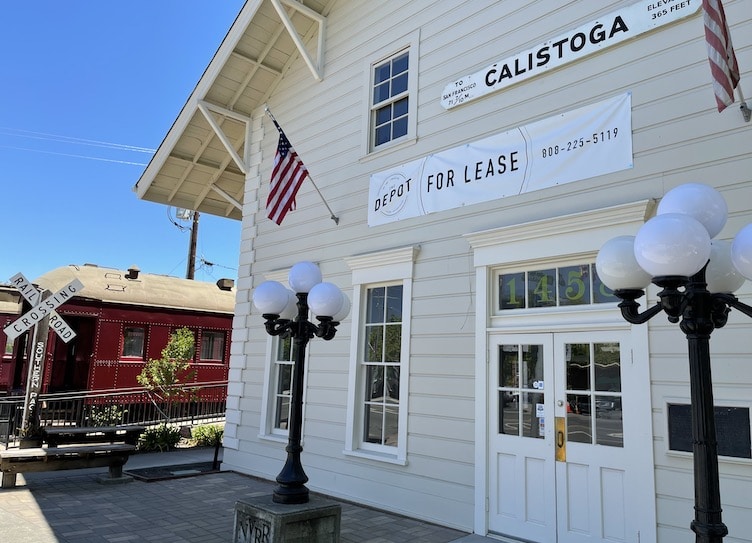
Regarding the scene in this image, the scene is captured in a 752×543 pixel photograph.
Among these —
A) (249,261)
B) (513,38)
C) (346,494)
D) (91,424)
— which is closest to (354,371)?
(346,494)

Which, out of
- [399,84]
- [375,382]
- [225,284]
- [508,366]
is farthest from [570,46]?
[225,284]

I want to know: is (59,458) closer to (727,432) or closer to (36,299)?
(36,299)

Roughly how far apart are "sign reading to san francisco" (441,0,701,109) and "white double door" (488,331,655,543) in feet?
9.20

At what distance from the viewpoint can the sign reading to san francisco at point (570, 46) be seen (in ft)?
16.1

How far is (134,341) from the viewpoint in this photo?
50.8ft

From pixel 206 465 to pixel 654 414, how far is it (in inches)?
296

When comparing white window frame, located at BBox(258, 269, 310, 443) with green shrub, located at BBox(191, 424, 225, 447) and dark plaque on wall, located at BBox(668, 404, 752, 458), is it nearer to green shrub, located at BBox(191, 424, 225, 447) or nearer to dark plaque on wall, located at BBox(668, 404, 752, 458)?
green shrub, located at BBox(191, 424, 225, 447)

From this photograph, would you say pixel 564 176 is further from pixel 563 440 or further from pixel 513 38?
pixel 563 440

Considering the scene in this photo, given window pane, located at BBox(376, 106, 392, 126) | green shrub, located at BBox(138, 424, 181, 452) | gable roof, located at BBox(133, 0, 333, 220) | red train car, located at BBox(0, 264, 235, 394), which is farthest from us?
red train car, located at BBox(0, 264, 235, 394)

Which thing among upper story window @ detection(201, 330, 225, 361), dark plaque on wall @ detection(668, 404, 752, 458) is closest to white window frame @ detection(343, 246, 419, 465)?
dark plaque on wall @ detection(668, 404, 752, 458)

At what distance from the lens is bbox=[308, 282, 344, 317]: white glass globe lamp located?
16.1ft

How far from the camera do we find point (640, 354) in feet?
15.0

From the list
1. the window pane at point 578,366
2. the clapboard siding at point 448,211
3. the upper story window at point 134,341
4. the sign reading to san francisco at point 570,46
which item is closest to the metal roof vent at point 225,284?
the upper story window at point 134,341

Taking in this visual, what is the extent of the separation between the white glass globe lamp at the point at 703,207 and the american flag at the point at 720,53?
1703 mm
